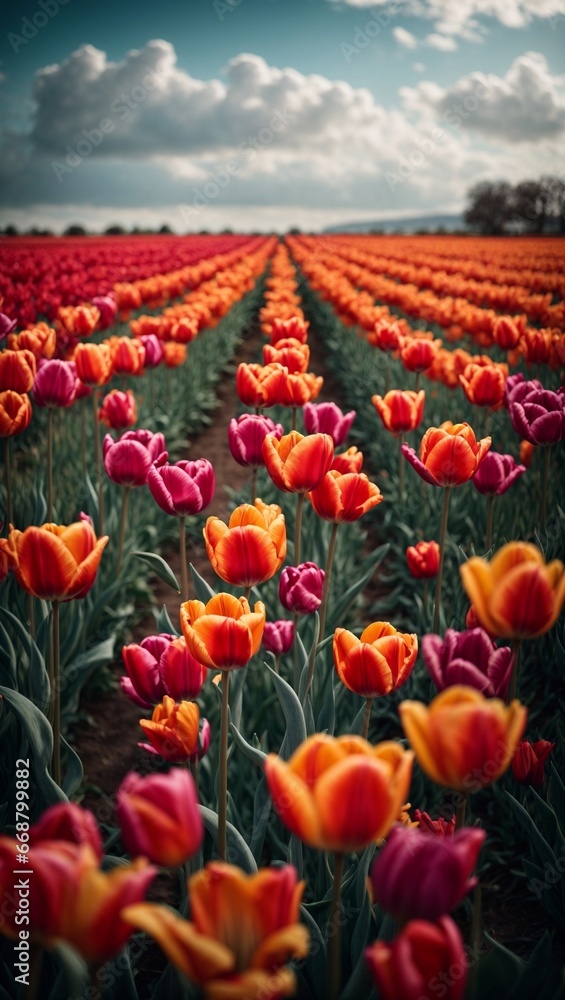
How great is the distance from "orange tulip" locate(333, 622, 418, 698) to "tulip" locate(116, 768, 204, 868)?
0.68 meters

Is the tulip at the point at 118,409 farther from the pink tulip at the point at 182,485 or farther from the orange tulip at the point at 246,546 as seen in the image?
the orange tulip at the point at 246,546

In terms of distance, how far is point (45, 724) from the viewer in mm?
1512

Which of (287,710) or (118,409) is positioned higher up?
(118,409)

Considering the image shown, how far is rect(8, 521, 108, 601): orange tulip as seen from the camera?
48.0 inches

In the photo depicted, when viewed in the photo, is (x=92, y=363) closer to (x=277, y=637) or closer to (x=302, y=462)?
(x=277, y=637)

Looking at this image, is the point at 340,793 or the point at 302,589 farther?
the point at 302,589

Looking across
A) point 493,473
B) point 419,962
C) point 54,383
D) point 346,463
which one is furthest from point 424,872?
point 54,383

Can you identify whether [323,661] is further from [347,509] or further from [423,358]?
[423,358]

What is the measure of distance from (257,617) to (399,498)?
3621mm

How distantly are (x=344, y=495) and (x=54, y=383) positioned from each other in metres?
1.52

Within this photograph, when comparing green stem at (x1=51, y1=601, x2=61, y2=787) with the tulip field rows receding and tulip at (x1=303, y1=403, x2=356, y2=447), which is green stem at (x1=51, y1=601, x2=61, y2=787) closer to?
the tulip field rows receding

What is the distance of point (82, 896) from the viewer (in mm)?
614

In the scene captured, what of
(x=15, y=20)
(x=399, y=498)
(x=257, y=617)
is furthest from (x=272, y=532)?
(x=15, y=20)
